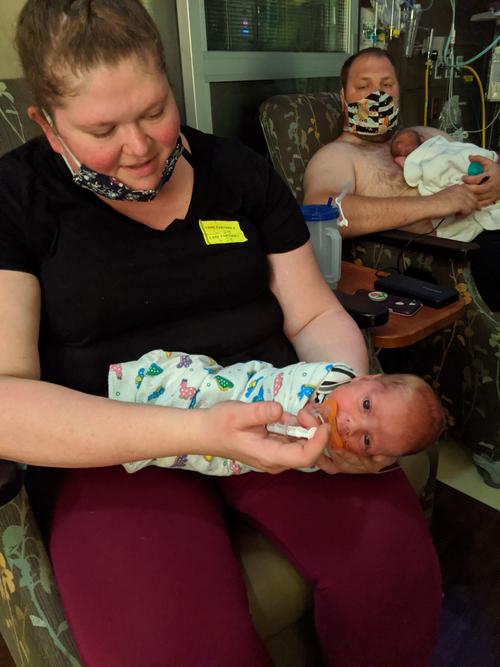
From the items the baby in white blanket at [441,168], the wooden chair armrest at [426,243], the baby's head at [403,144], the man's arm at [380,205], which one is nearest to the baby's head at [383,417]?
the wooden chair armrest at [426,243]

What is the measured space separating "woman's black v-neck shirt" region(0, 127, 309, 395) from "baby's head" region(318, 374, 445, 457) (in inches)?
9.9

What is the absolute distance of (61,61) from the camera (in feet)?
2.36

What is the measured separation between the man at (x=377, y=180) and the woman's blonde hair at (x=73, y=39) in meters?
1.10

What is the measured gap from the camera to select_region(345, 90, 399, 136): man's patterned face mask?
1938 millimetres

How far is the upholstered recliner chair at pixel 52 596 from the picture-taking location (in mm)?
722

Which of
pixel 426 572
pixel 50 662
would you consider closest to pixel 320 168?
pixel 426 572

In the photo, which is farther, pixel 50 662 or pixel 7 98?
pixel 7 98

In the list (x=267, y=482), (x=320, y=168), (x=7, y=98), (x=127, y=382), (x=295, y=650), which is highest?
(x=7, y=98)

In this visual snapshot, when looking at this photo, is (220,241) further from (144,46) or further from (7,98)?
(7,98)

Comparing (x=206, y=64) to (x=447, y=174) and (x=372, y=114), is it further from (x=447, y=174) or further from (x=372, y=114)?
(x=447, y=174)

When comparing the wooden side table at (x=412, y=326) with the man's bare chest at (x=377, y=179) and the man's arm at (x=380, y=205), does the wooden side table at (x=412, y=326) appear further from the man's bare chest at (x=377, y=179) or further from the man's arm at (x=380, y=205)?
the man's bare chest at (x=377, y=179)

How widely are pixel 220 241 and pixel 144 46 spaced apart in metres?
0.36

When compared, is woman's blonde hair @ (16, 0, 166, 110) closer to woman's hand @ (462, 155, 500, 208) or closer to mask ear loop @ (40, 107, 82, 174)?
mask ear loop @ (40, 107, 82, 174)

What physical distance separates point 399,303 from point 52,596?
1051 mm
